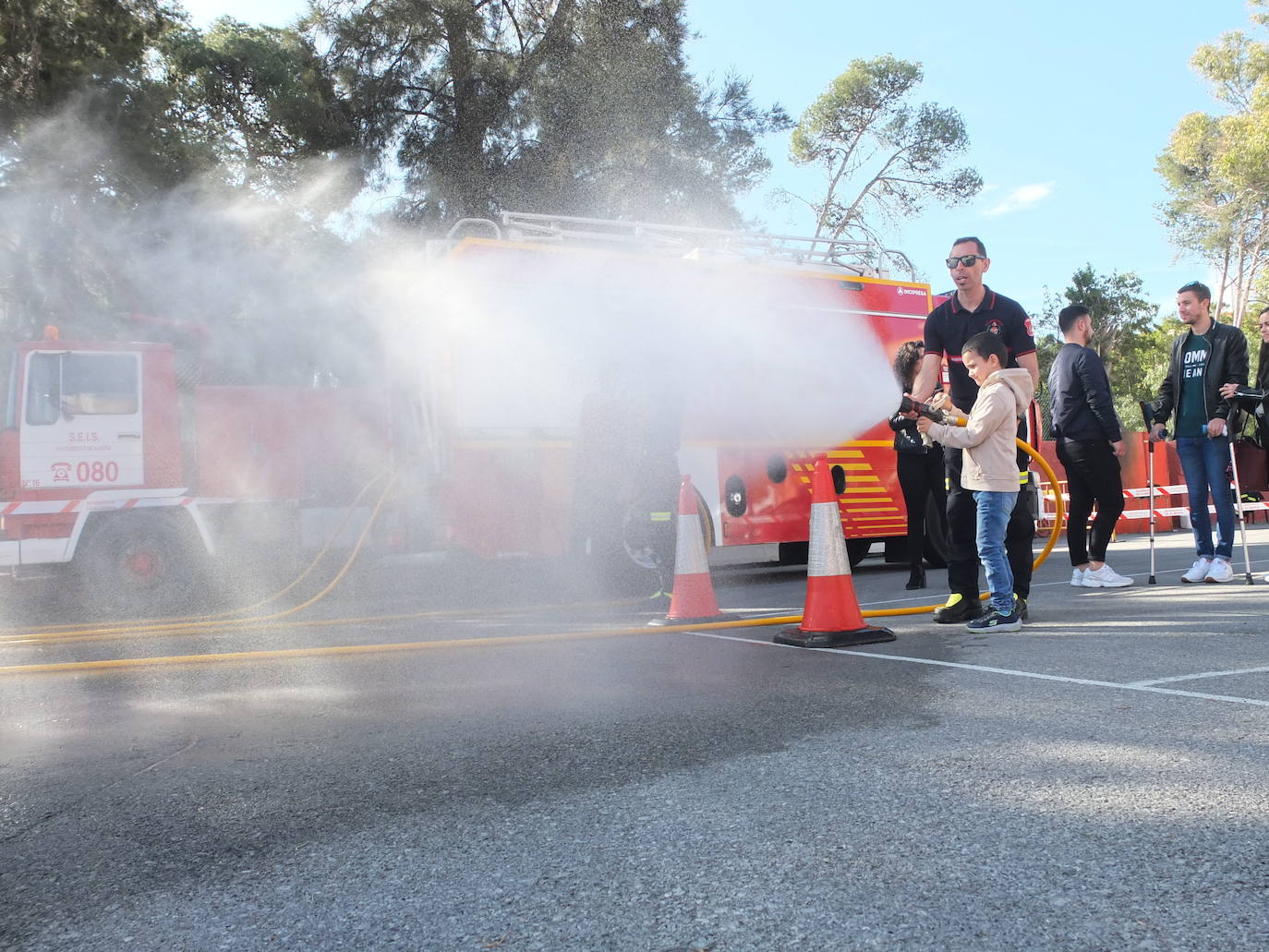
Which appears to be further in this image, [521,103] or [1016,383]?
[521,103]

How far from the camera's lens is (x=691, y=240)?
34.3 feet

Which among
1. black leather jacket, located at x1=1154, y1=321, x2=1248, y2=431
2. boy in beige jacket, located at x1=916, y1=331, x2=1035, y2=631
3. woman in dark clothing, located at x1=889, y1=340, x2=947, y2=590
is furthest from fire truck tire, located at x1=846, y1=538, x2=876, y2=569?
boy in beige jacket, located at x1=916, y1=331, x2=1035, y2=631

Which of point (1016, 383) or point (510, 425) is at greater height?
point (510, 425)

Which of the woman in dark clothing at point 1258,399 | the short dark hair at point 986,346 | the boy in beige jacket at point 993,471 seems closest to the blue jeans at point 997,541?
the boy in beige jacket at point 993,471

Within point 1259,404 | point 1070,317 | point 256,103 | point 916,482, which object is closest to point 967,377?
point 1070,317

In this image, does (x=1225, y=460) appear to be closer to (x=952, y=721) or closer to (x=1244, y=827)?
(x=952, y=721)

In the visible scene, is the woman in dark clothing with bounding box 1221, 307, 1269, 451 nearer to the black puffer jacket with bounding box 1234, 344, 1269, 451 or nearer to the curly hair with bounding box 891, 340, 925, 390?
the black puffer jacket with bounding box 1234, 344, 1269, 451

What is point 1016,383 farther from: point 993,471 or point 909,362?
point 909,362

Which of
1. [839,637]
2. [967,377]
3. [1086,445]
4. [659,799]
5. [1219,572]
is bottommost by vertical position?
[659,799]

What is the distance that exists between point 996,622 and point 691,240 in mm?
6023

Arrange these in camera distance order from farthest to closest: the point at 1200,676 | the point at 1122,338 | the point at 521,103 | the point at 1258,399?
the point at 1122,338 → the point at 521,103 → the point at 1258,399 → the point at 1200,676

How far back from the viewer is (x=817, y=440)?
9.91 m

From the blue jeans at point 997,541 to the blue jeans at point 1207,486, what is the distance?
105 inches

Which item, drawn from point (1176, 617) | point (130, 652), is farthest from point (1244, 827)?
point (130, 652)
